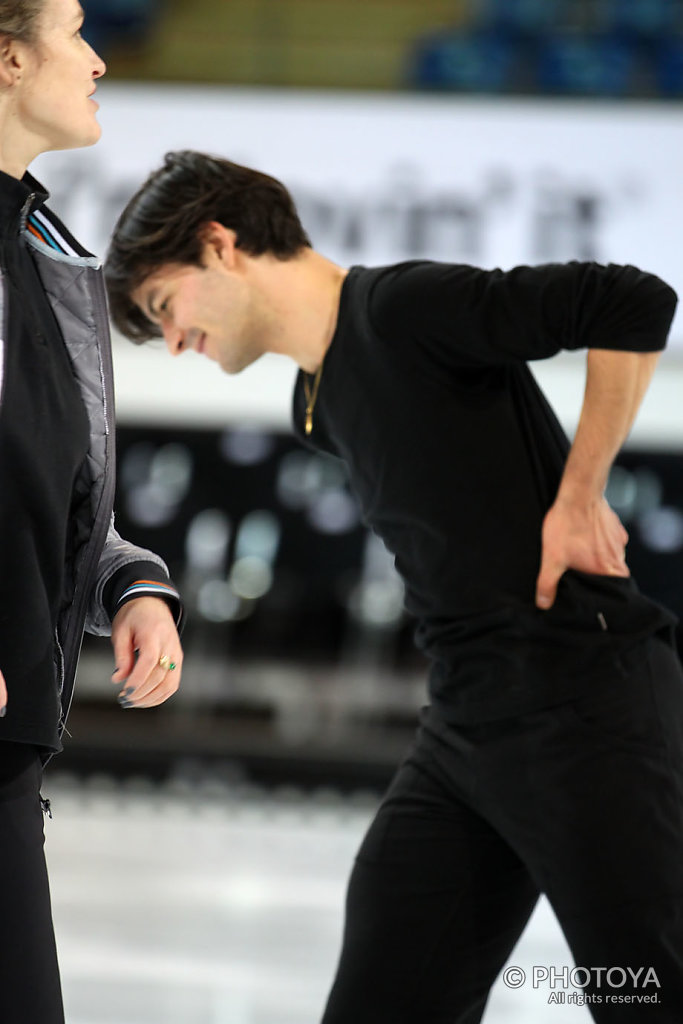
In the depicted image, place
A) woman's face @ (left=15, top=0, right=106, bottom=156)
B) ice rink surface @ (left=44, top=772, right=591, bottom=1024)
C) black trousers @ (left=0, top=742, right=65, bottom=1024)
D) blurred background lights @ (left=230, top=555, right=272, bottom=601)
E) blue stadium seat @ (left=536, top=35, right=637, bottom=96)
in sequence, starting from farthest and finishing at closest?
1. blurred background lights @ (left=230, top=555, right=272, bottom=601)
2. blue stadium seat @ (left=536, top=35, right=637, bottom=96)
3. ice rink surface @ (left=44, top=772, right=591, bottom=1024)
4. woman's face @ (left=15, top=0, right=106, bottom=156)
5. black trousers @ (left=0, top=742, right=65, bottom=1024)

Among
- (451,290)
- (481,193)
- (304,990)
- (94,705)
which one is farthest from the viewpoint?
(94,705)

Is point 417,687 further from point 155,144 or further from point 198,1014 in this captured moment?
point 198,1014

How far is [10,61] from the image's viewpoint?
3.80ft

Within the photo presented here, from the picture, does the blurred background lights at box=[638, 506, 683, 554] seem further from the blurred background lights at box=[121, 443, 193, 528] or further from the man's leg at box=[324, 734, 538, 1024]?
the man's leg at box=[324, 734, 538, 1024]

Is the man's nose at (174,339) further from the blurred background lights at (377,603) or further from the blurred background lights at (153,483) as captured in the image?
the blurred background lights at (153,483)

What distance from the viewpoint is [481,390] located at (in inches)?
56.7

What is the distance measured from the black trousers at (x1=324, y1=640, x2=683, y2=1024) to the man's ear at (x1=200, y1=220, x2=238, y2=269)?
0.67m

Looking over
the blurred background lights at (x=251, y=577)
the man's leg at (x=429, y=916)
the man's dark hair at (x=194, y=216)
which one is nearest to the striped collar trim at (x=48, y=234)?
the man's dark hair at (x=194, y=216)

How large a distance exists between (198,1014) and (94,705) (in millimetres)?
4069

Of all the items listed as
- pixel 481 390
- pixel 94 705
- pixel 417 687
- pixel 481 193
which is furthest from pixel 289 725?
pixel 481 390

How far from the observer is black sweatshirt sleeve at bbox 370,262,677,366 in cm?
135

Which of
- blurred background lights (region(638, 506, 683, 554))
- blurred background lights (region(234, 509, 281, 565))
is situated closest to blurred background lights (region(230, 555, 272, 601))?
blurred background lights (region(234, 509, 281, 565))

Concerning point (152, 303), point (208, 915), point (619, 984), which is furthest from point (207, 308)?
point (208, 915)

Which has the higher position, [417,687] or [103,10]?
[103,10]
